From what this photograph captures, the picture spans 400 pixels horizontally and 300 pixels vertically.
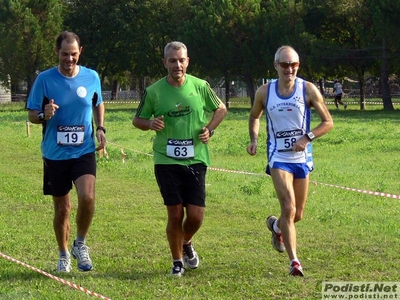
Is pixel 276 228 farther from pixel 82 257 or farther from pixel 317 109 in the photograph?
pixel 82 257

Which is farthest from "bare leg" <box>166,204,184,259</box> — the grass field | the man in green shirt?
the grass field

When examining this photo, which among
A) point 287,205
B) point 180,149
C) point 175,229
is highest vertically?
point 180,149

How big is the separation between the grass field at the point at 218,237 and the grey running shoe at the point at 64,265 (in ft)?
0.33

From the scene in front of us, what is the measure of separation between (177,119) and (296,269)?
1659mm

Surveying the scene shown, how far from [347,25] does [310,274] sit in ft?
148

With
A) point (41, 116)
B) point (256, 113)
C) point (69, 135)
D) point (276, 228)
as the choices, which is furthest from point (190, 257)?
point (41, 116)

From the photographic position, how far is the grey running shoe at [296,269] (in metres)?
7.27

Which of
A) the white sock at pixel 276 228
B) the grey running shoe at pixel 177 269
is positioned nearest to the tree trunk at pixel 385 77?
the white sock at pixel 276 228

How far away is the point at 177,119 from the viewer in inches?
293

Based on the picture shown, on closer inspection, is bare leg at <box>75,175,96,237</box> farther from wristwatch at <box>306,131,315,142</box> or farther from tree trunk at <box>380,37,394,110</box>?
tree trunk at <box>380,37,394,110</box>

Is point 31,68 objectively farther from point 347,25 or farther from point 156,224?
point 156,224

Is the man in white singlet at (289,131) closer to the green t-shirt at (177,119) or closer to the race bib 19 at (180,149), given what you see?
the green t-shirt at (177,119)

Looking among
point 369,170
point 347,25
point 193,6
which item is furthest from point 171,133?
point 193,6

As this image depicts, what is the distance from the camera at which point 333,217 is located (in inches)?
418
